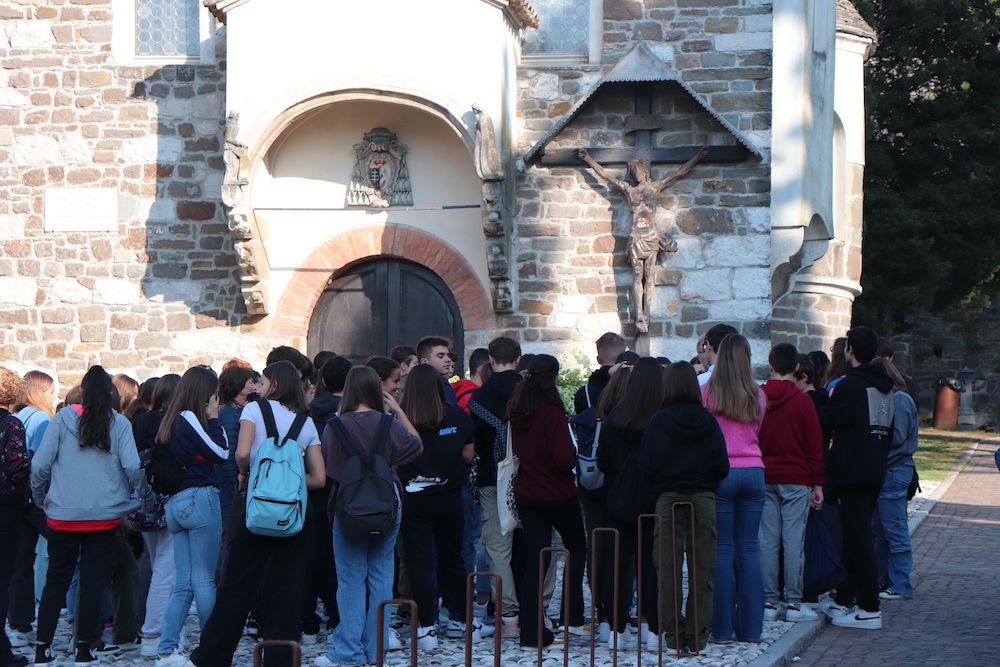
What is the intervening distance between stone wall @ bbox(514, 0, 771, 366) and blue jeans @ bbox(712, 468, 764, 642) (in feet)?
16.7

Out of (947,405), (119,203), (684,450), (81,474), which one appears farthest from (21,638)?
(947,405)

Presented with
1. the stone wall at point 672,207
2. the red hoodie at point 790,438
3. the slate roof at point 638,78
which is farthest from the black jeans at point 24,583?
the slate roof at point 638,78

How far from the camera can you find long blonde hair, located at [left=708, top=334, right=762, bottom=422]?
21.6 feet

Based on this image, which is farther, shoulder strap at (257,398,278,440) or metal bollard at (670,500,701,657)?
metal bollard at (670,500,701,657)

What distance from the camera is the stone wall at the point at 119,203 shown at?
493 inches

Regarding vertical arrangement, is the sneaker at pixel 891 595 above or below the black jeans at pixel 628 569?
below

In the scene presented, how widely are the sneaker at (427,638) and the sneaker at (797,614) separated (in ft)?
7.90

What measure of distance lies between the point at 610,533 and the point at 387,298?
6.33 metres

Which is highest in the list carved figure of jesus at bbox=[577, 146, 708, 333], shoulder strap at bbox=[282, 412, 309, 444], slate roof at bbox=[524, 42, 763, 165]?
slate roof at bbox=[524, 42, 763, 165]

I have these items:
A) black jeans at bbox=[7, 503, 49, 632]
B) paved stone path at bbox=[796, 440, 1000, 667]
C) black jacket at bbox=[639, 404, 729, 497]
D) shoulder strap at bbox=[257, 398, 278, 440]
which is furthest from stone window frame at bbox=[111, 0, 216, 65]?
paved stone path at bbox=[796, 440, 1000, 667]

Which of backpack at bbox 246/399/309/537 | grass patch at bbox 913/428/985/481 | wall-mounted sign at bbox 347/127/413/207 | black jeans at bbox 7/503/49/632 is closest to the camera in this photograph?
backpack at bbox 246/399/309/537

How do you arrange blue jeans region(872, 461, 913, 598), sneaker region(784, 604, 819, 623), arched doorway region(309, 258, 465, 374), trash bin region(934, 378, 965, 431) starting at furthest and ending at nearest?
trash bin region(934, 378, 965, 431), arched doorway region(309, 258, 465, 374), blue jeans region(872, 461, 913, 598), sneaker region(784, 604, 819, 623)

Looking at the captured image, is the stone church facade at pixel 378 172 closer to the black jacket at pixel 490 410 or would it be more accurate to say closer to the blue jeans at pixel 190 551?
the black jacket at pixel 490 410

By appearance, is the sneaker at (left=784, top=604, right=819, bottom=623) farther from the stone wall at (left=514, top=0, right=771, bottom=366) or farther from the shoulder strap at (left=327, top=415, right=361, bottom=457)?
the stone wall at (left=514, top=0, right=771, bottom=366)
